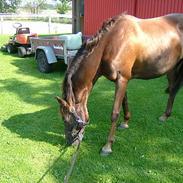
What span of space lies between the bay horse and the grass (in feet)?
1.00

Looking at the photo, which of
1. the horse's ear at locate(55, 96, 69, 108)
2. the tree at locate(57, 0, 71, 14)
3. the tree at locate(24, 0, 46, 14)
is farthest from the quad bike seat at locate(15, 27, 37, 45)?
the tree at locate(24, 0, 46, 14)

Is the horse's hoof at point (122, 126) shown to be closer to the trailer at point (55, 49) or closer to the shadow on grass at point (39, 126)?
the shadow on grass at point (39, 126)

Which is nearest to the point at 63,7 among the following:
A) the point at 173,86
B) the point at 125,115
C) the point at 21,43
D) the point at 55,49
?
the point at 21,43

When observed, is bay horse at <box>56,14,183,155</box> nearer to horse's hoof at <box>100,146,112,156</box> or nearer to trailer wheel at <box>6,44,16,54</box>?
horse's hoof at <box>100,146,112,156</box>

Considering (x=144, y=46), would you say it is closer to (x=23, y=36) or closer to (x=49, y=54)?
(x=49, y=54)

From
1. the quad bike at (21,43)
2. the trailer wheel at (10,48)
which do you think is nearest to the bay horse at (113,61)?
the quad bike at (21,43)

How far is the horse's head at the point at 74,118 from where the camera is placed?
3953mm

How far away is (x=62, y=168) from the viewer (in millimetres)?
4012

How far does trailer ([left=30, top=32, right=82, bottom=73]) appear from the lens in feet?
26.8

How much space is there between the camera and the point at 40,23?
82.5ft

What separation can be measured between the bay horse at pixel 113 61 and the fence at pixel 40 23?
15053 mm

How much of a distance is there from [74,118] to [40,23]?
22.2m

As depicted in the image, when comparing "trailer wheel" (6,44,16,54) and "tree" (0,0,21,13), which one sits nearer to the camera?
"trailer wheel" (6,44,16,54)

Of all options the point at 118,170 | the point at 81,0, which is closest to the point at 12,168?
the point at 118,170
